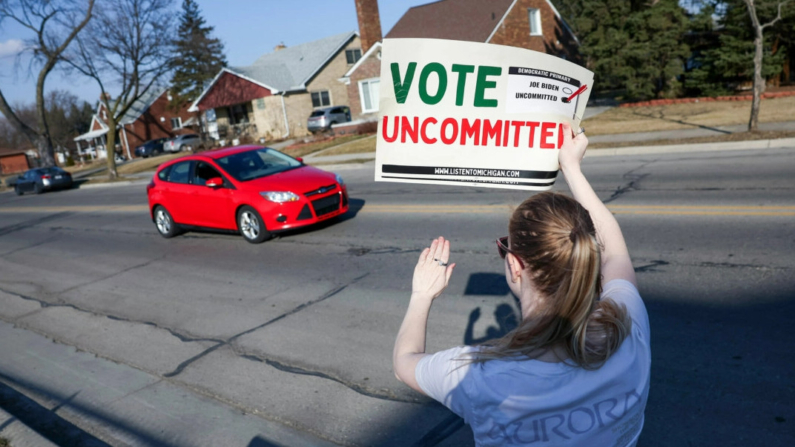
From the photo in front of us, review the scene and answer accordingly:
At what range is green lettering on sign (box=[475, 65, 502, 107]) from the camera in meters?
2.22

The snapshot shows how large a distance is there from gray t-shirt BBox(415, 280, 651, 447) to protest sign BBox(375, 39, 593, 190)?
0.85 metres

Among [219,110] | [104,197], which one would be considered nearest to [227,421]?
[104,197]

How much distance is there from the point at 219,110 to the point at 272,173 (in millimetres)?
43493

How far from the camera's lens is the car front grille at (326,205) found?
10.5 metres

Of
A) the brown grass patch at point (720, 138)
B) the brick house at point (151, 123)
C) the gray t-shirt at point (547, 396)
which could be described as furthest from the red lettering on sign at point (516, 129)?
the brick house at point (151, 123)

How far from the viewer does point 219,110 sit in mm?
51594

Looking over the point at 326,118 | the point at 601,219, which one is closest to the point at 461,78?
the point at 601,219

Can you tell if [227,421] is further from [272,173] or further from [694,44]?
[694,44]

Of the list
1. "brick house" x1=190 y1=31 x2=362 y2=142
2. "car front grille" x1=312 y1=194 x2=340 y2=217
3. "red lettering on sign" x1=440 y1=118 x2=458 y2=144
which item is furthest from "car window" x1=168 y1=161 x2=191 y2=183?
"brick house" x1=190 y1=31 x2=362 y2=142

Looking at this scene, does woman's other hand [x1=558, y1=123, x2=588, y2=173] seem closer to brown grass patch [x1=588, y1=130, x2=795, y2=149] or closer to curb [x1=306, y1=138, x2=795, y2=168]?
curb [x1=306, y1=138, x2=795, y2=168]

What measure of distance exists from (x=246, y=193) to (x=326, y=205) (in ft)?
4.60

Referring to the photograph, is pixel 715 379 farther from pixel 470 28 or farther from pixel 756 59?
pixel 470 28

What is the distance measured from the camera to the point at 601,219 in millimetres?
2178

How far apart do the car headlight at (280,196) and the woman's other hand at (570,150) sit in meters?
8.25
